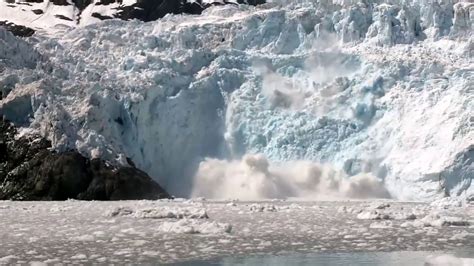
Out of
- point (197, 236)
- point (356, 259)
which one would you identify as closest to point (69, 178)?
point (197, 236)

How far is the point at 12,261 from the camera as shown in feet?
29.6

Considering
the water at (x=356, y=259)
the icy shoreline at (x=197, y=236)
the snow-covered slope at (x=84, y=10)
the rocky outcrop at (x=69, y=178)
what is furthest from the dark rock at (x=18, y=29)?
the water at (x=356, y=259)

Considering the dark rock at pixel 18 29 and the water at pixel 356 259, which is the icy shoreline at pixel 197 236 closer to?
the water at pixel 356 259

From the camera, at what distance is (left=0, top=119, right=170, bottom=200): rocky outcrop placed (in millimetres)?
30094

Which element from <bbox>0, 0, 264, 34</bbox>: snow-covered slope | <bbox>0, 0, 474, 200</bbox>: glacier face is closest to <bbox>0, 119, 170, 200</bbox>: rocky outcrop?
<bbox>0, 0, 474, 200</bbox>: glacier face

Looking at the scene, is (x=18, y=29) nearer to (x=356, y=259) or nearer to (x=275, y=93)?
(x=275, y=93)

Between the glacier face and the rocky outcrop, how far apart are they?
28.1 inches

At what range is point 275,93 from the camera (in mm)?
33656

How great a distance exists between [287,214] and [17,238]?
8573 millimetres

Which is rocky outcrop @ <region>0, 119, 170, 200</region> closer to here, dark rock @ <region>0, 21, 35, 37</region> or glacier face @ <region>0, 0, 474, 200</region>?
glacier face @ <region>0, 0, 474, 200</region>

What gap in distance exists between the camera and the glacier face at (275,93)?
30547 mm

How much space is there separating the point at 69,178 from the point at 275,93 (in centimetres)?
1211

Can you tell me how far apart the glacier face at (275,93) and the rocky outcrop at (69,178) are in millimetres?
714

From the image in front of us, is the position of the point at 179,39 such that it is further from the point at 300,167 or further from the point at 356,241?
the point at 356,241
